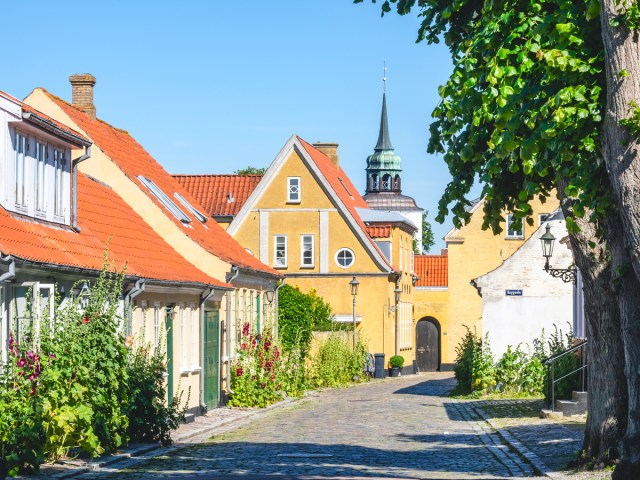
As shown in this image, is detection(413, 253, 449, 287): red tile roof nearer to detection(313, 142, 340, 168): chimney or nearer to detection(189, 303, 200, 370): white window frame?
detection(313, 142, 340, 168): chimney

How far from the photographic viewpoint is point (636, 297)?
45.8ft

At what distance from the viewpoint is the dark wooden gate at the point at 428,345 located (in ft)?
230

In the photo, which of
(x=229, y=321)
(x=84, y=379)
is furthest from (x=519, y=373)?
(x=84, y=379)

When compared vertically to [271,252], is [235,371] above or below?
below

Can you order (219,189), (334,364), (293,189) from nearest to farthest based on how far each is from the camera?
(334,364), (293,189), (219,189)

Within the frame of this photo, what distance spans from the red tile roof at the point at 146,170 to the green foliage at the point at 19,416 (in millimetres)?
14128

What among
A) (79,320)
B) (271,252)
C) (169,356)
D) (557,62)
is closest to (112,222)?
(169,356)

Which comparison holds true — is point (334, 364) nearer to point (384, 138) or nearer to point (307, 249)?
point (307, 249)

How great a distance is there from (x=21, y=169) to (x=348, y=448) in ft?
21.0

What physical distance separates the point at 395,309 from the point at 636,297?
43.4m

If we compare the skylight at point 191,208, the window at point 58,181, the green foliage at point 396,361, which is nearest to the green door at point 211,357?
the skylight at point 191,208

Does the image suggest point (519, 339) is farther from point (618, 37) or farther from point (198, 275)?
point (618, 37)

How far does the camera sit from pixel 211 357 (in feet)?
94.5

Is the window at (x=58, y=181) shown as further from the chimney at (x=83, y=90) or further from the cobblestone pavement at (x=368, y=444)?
the chimney at (x=83, y=90)
